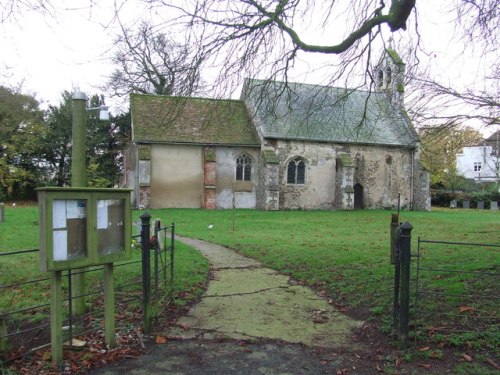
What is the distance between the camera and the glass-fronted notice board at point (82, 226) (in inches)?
151

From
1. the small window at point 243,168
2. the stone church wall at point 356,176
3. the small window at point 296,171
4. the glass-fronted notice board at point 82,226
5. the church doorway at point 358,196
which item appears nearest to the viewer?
the glass-fronted notice board at point 82,226

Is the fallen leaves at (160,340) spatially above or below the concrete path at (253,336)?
above

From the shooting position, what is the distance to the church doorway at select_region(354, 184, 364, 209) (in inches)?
1270

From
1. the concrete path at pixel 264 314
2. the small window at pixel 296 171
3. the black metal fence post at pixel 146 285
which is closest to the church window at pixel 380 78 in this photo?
the concrete path at pixel 264 314

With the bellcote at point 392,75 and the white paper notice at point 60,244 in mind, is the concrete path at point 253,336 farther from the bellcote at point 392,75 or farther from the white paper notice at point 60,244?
the bellcote at point 392,75

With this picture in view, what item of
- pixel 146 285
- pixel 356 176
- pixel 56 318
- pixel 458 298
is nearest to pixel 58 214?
pixel 56 318

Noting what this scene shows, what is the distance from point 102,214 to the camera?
14.2 feet

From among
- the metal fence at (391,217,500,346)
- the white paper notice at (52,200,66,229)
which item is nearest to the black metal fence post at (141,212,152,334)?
the white paper notice at (52,200,66,229)

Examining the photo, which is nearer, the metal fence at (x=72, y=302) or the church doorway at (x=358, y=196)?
the metal fence at (x=72, y=302)

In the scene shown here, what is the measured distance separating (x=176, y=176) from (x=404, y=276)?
2450 cm

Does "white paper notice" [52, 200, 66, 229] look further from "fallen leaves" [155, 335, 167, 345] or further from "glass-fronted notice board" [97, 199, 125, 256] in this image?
"fallen leaves" [155, 335, 167, 345]

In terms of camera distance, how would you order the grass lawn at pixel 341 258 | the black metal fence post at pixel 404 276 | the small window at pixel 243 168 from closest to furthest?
the black metal fence post at pixel 404 276 < the grass lawn at pixel 341 258 < the small window at pixel 243 168

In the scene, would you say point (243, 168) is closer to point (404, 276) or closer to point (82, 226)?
point (404, 276)

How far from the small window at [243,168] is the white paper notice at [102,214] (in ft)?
82.4
